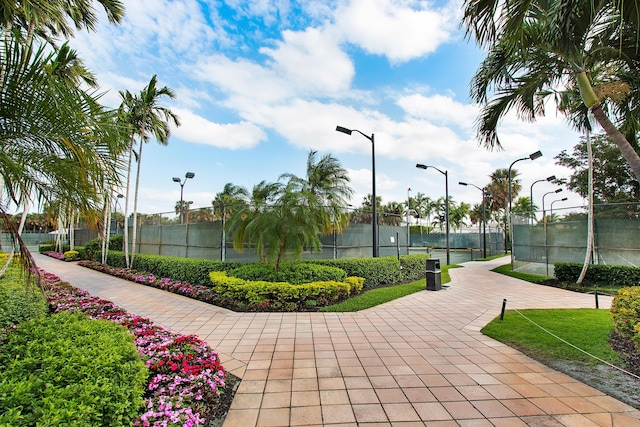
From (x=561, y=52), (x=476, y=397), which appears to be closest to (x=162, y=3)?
(x=561, y=52)

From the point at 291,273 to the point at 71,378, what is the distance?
559cm

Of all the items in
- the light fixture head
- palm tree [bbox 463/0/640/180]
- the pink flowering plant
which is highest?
the light fixture head

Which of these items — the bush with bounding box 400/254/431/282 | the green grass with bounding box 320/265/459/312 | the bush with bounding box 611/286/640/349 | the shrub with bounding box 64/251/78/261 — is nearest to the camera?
the bush with bounding box 611/286/640/349

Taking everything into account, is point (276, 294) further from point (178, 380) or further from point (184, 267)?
point (184, 267)

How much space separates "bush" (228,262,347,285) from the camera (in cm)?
738

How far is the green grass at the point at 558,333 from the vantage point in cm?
390

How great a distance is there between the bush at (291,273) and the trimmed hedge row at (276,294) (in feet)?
1.24

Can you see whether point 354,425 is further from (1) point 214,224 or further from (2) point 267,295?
(1) point 214,224

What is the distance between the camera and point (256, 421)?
2.48m

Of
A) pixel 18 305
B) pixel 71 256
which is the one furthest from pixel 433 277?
pixel 71 256

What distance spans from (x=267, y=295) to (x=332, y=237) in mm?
3744

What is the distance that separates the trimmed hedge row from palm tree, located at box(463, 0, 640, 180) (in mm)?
4547

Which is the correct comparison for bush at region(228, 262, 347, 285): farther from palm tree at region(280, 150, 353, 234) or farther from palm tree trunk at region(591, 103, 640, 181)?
palm tree trunk at region(591, 103, 640, 181)

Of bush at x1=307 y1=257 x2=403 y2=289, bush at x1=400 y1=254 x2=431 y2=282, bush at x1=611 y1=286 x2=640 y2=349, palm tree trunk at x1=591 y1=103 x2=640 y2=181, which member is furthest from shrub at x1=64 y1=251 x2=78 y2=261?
palm tree trunk at x1=591 y1=103 x2=640 y2=181
